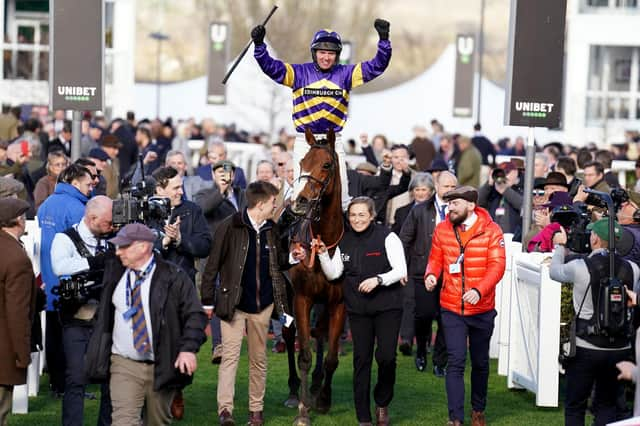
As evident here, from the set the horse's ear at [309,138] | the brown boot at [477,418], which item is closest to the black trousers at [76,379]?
the horse's ear at [309,138]

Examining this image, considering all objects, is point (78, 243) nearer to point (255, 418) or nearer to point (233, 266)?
point (233, 266)

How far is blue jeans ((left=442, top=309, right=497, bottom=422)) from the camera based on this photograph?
1095 centimetres

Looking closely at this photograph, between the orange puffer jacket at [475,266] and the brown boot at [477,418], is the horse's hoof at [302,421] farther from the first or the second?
the orange puffer jacket at [475,266]

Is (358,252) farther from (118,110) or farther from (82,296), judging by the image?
(118,110)

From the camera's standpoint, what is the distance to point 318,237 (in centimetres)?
1118

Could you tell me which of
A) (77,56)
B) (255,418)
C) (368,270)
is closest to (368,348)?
(368,270)

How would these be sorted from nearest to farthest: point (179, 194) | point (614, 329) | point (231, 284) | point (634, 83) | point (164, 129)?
point (614, 329) → point (231, 284) → point (179, 194) → point (164, 129) → point (634, 83)

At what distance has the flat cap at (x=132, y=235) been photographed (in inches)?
336

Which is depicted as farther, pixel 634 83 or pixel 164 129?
pixel 634 83

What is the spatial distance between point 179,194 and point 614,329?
4155 millimetres

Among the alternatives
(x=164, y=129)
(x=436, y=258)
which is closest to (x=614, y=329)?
(x=436, y=258)

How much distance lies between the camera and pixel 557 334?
12180mm

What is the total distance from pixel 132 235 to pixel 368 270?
2879mm

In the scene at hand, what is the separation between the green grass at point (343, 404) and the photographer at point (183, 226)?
126 centimetres
